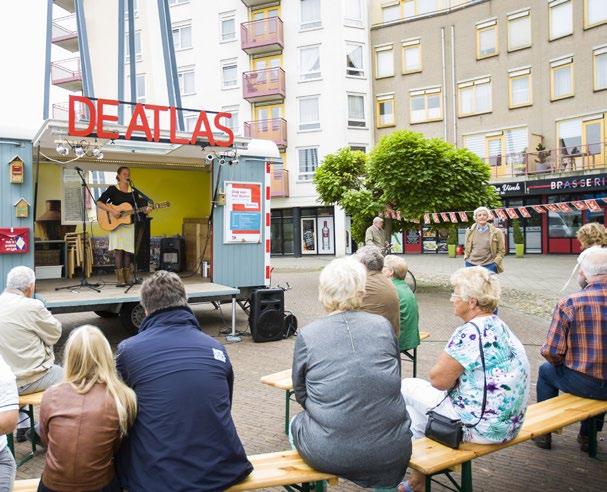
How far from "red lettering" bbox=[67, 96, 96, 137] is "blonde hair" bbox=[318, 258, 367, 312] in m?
5.05

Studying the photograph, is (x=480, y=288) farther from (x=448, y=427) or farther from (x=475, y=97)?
(x=475, y=97)

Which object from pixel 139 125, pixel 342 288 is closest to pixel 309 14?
pixel 139 125

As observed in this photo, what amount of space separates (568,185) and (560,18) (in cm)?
792

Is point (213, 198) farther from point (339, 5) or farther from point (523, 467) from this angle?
point (339, 5)

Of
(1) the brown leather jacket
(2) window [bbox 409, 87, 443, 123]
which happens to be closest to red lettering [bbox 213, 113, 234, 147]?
(1) the brown leather jacket

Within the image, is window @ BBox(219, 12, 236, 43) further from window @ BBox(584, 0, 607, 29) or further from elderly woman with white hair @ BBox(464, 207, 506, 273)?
elderly woman with white hair @ BBox(464, 207, 506, 273)

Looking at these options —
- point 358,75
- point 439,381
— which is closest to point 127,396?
point 439,381

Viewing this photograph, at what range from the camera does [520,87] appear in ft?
88.4

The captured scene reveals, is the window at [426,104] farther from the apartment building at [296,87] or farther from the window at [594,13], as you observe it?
the window at [594,13]

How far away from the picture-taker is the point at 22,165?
24.3 ft

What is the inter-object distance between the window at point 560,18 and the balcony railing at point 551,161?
17.6 feet

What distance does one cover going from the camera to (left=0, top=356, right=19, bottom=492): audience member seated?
251cm

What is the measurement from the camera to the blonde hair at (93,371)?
246 centimetres

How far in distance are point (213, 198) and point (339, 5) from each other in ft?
81.1
